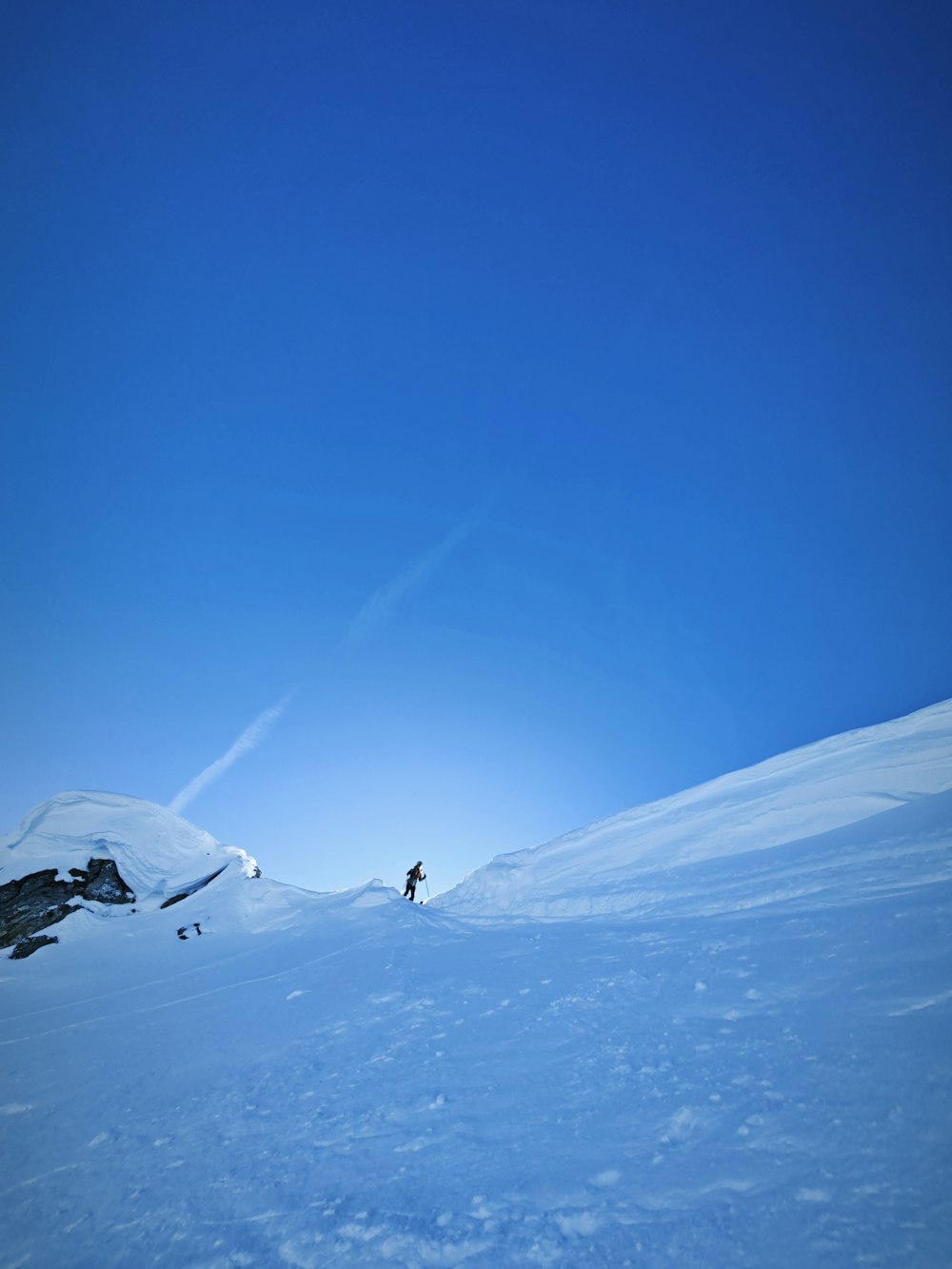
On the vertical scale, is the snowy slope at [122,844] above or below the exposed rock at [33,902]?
above

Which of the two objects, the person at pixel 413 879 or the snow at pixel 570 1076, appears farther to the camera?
the person at pixel 413 879

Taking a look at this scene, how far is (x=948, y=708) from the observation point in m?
12.0

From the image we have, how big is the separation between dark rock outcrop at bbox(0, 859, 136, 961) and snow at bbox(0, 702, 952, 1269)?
879cm

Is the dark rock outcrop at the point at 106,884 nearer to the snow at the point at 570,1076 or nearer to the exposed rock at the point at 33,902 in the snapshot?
the exposed rock at the point at 33,902

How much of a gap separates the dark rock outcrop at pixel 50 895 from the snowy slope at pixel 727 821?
13.5m

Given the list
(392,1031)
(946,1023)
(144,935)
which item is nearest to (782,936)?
(946,1023)

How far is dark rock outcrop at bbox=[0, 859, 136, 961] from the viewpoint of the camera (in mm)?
18781

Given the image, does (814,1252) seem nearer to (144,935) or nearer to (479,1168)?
(479,1168)

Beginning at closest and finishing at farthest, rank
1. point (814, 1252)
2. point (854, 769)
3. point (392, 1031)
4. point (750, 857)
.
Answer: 1. point (814, 1252)
2. point (392, 1031)
3. point (750, 857)
4. point (854, 769)

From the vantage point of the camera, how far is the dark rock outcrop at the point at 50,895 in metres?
18.8

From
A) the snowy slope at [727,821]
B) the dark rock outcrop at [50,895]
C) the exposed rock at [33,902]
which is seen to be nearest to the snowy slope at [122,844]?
the dark rock outcrop at [50,895]

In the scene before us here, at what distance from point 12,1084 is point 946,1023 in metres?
10.6

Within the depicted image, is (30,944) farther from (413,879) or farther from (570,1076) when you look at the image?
(570,1076)

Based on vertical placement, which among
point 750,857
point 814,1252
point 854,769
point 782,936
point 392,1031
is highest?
point 854,769
